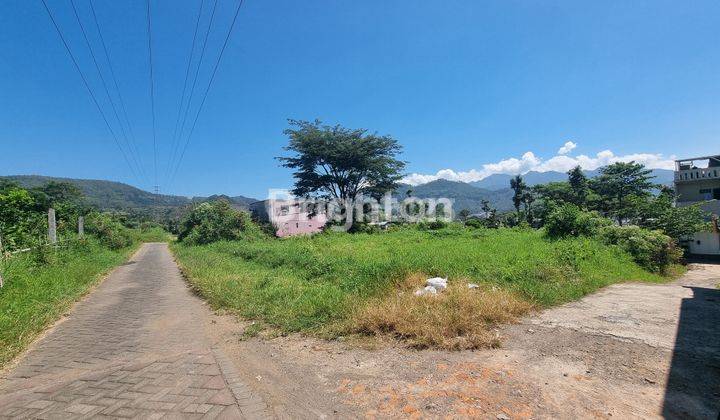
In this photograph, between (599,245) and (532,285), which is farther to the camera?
(599,245)

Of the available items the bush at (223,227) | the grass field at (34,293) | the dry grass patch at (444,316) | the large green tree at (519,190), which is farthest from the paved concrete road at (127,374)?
the large green tree at (519,190)

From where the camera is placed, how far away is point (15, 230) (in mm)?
10570

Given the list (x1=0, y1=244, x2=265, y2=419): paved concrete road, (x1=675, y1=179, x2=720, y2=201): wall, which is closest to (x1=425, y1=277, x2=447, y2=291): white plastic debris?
(x1=0, y1=244, x2=265, y2=419): paved concrete road

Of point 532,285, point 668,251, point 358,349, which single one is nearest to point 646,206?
point 668,251

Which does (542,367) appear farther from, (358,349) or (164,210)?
(164,210)

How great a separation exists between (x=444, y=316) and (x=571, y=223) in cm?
1319

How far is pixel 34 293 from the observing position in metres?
6.89

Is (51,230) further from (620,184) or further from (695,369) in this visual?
(620,184)

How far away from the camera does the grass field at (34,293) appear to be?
4.93 metres

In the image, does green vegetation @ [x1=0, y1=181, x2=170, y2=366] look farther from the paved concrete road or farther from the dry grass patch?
the dry grass patch

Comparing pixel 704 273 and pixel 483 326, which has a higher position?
pixel 483 326

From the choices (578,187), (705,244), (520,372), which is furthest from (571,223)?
(578,187)

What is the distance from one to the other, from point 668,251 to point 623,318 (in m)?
10.1

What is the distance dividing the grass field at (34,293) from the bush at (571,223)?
17.5 metres
